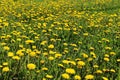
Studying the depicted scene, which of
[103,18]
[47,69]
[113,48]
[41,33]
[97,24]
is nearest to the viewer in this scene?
[47,69]

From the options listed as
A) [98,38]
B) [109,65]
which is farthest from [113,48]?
[109,65]

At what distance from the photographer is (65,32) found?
22.1ft

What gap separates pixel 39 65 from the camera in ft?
14.7

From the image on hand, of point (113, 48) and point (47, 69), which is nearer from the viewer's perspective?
point (47, 69)

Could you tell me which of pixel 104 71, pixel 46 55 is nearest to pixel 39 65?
pixel 46 55

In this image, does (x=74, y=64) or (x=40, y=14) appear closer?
(x=74, y=64)

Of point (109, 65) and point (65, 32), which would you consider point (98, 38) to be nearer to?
point (65, 32)

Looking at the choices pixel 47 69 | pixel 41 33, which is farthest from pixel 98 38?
pixel 47 69

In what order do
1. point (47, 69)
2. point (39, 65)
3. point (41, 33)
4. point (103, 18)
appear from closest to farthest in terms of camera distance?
1. point (47, 69)
2. point (39, 65)
3. point (41, 33)
4. point (103, 18)

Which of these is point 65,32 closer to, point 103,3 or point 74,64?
point 74,64

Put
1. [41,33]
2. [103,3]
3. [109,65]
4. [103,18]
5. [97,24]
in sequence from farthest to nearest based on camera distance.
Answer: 1. [103,3]
2. [103,18]
3. [97,24]
4. [41,33]
5. [109,65]

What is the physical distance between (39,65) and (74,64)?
528mm

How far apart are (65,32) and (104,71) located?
8.16ft

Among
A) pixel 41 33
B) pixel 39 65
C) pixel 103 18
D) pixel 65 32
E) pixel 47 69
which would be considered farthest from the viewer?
pixel 103 18
